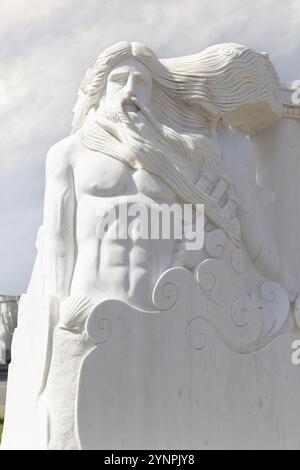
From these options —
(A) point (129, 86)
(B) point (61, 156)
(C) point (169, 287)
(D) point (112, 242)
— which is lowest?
(C) point (169, 287)

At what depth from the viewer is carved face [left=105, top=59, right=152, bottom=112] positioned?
5.00 metres

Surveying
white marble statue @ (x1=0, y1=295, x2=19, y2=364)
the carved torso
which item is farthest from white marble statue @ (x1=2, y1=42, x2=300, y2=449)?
white marble statue @ (x1=0, y1=295, x2=19, y2=364)

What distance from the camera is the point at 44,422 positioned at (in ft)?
14.9

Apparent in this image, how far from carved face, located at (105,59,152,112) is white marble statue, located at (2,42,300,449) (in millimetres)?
10

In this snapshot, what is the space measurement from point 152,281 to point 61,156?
0.99 m

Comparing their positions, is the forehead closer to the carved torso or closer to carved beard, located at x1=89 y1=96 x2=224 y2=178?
carved beard, located at x1=89 y1=96 x2=224 y2=178

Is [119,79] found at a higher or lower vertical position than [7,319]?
lower

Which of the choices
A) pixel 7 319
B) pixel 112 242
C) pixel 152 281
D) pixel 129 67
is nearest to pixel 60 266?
pixel 112 242

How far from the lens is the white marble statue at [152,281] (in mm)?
4539

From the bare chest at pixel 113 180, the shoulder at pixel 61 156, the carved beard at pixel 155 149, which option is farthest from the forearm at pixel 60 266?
the carved beard at pixel 155 149

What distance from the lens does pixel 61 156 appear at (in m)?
4.96

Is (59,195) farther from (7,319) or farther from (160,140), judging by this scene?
(7,319)
